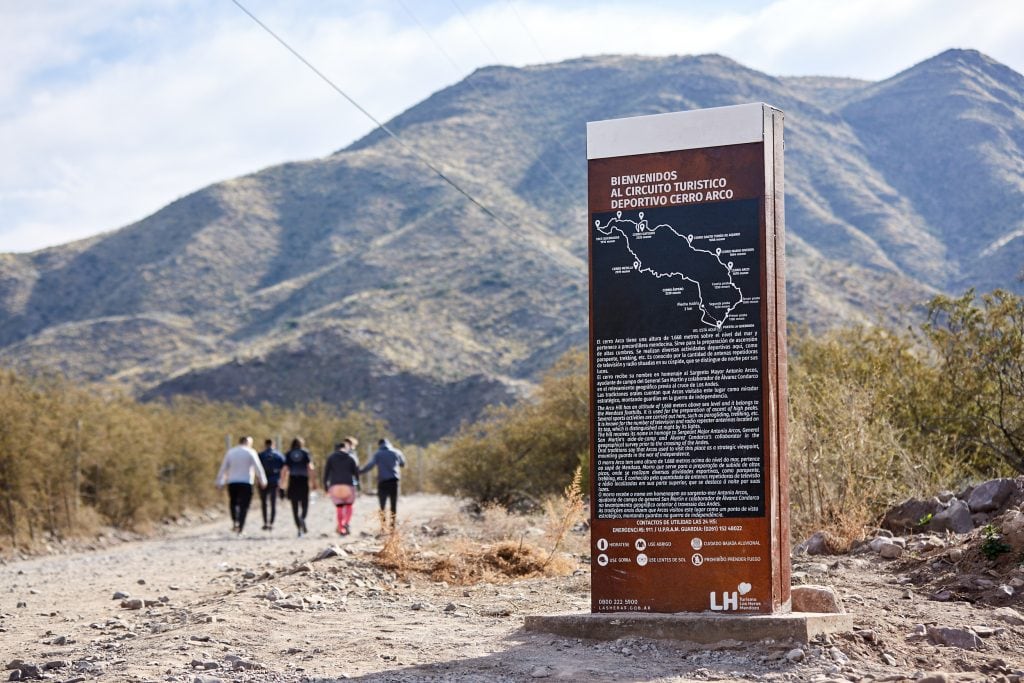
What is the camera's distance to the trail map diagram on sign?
30.7 ft

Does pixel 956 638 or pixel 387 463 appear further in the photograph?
pixel 387 463

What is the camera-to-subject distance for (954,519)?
14211 millimetres

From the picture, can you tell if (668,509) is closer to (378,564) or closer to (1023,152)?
Answer: (378,564)

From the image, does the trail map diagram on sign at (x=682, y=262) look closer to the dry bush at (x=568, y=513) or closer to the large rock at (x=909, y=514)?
the dry bush at (x=568, y=513)

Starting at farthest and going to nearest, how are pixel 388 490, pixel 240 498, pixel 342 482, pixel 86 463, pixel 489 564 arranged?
pixel 86 463
pixel 240 498
pixel 342 482
pixel 388 490
pixel 489 564

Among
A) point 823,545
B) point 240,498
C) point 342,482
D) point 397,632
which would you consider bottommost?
point 397,632

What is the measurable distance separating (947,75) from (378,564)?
8722 cm

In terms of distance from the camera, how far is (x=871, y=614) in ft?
33.1

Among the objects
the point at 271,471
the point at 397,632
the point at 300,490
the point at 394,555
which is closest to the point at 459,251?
the point at 271,471

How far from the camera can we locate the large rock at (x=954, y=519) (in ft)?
46.1

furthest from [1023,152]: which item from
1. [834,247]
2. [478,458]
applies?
[478,458]

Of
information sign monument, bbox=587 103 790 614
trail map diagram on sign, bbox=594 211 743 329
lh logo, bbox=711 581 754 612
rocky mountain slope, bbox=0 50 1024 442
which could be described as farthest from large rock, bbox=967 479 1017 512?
rocky mountain slope, bbox=0 50 1024 442

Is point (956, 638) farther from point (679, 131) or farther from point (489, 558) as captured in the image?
point (489, 558)

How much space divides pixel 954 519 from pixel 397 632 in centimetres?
728
